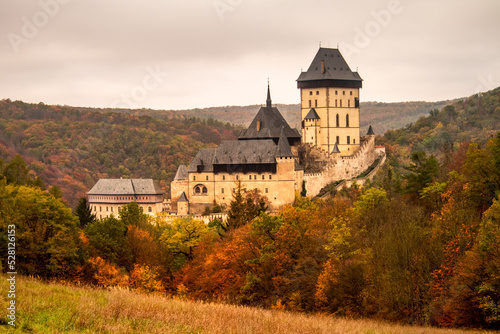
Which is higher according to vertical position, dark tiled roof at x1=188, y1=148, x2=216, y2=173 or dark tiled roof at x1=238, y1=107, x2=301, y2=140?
dark tiled roof at x1=238, y1=107, x2=301, y2=140

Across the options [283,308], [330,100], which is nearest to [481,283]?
[283,308]

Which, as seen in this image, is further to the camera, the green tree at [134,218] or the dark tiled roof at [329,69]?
the dark tiled roof at [329,69]

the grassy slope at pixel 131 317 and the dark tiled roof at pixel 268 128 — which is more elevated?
the dark tiled roof at pixel 268 128

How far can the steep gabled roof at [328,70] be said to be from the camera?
8219 cm

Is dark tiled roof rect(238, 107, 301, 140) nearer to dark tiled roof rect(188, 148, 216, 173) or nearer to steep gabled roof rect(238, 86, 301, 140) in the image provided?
steep gabled roof rect(238, 86, 301, 140)

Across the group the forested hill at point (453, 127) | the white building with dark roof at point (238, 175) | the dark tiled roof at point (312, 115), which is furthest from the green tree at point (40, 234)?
the forested hill at point (453, 127)

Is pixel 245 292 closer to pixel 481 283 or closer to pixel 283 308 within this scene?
pixel 283 308

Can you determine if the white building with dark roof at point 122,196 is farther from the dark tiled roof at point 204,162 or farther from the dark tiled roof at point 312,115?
A: the dark tiled roof at point 312,115

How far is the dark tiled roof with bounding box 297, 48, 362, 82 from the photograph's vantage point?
3236 inches

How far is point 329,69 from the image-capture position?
82.7m

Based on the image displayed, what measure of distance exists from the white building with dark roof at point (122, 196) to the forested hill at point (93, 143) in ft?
86.8

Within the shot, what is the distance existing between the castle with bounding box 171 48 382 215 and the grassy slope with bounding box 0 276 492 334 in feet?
146

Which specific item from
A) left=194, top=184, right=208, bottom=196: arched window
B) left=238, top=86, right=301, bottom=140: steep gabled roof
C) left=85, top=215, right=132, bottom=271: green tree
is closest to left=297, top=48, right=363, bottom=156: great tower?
left=238, top=86, right=301, bottom=140: steep gabled roof

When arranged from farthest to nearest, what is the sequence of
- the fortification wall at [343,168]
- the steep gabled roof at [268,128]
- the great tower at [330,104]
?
the great tower at [330,104] → the steep gabled roof at [268,128] → the fortification wall at [343,168]
